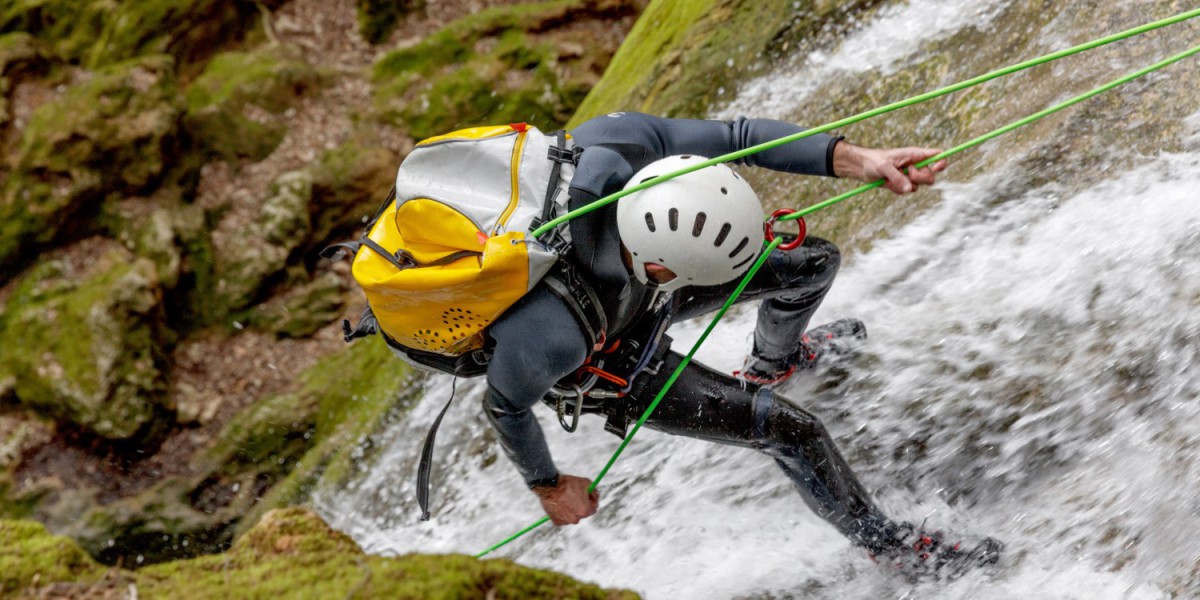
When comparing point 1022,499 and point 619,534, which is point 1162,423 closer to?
point 1022,499

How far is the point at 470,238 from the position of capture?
2.98 m

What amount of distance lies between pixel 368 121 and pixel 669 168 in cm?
847

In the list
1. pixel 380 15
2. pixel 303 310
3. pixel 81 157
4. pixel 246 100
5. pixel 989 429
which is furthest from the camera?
pixel 380 15

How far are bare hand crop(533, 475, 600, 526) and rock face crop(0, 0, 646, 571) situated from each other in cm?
376

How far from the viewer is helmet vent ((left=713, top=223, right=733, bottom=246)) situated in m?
2.87

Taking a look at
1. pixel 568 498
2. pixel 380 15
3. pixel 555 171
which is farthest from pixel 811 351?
pixel 380 15

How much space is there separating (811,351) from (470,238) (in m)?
2.30

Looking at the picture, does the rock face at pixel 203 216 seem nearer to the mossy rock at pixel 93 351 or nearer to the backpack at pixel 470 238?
the mossy rock at pixel 93 351

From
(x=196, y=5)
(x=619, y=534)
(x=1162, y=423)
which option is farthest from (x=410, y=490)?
(x=196, y=5)

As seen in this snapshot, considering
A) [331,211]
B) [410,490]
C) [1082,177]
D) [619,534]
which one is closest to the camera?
[1082,177]

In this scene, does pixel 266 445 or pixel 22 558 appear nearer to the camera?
pixel 22 558

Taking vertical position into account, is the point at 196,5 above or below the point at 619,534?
above

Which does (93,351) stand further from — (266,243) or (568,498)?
(568,498)

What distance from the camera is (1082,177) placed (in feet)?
14.1
